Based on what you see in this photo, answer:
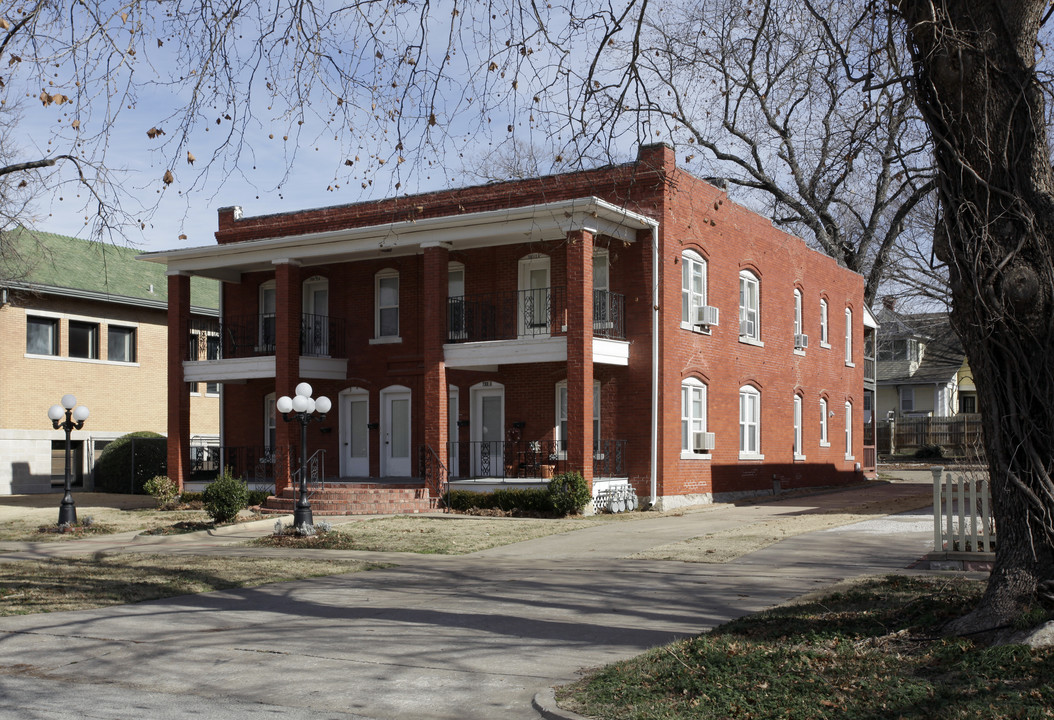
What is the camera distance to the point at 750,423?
91.9ft

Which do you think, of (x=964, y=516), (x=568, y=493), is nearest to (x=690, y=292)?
(x=568, y=493)

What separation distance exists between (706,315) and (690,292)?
0.73 m

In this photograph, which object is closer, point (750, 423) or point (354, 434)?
point (354, 434)

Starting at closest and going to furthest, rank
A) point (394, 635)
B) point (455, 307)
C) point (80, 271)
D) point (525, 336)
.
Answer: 1. point (394, 635)
2. point (525, 336)
3. point (455, 307)
4. point (80, 271)

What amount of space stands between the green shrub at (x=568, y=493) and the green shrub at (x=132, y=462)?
51.2ft

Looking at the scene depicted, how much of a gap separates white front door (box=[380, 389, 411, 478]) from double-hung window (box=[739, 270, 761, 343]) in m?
8.95

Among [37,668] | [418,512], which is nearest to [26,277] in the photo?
[418,512]

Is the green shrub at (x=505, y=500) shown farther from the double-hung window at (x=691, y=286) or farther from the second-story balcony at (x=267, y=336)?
the second-story balcony at (x=267, y=336)

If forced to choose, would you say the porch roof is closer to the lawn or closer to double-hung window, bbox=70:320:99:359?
double-hung window, bbox=70:320:99:359

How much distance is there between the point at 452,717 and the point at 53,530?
625 inches

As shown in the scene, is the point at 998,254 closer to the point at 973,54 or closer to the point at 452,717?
the point at 973,54

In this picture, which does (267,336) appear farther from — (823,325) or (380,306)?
(823,325)

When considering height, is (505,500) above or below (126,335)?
below

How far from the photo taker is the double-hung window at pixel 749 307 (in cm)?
2750
